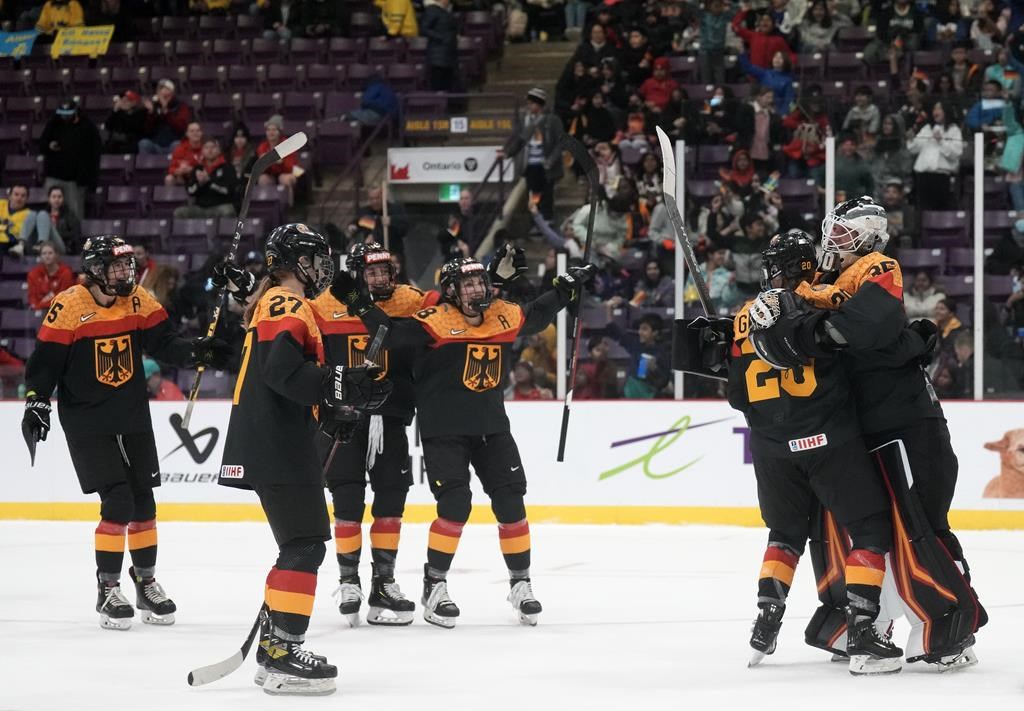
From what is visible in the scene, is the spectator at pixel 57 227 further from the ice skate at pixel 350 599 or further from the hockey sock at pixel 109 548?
the ice skate at pixel 350 599

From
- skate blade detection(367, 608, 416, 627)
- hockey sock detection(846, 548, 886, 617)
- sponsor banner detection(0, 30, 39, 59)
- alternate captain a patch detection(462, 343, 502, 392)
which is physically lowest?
skate blade detection(367, 608, 416, 627)

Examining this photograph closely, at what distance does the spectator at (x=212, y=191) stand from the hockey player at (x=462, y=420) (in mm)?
6592

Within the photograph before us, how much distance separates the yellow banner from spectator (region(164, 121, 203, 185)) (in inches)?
105

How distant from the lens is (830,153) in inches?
379

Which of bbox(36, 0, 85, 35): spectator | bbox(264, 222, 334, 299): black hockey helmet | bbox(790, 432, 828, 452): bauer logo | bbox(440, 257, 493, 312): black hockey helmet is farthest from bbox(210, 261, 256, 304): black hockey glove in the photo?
bbox(36, 0, 85, 35): spectator

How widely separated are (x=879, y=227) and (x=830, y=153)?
186 inches

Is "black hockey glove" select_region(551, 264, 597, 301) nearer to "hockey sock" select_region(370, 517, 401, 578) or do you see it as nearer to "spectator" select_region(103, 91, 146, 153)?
"hockey sock" select_region(370, 517, 401, 578)

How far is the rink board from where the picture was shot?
902 cm

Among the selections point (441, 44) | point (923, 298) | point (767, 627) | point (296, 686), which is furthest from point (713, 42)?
point (296, 686)

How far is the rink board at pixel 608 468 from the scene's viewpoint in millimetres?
9016

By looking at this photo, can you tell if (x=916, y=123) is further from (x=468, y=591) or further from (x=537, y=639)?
(x=537, y=639)

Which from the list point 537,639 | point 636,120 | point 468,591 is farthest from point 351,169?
point 537,639

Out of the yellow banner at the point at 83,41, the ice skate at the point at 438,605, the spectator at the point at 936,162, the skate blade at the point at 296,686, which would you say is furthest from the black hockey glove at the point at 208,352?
the yellow banner at the point at 83,41

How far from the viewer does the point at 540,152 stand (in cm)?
1174
